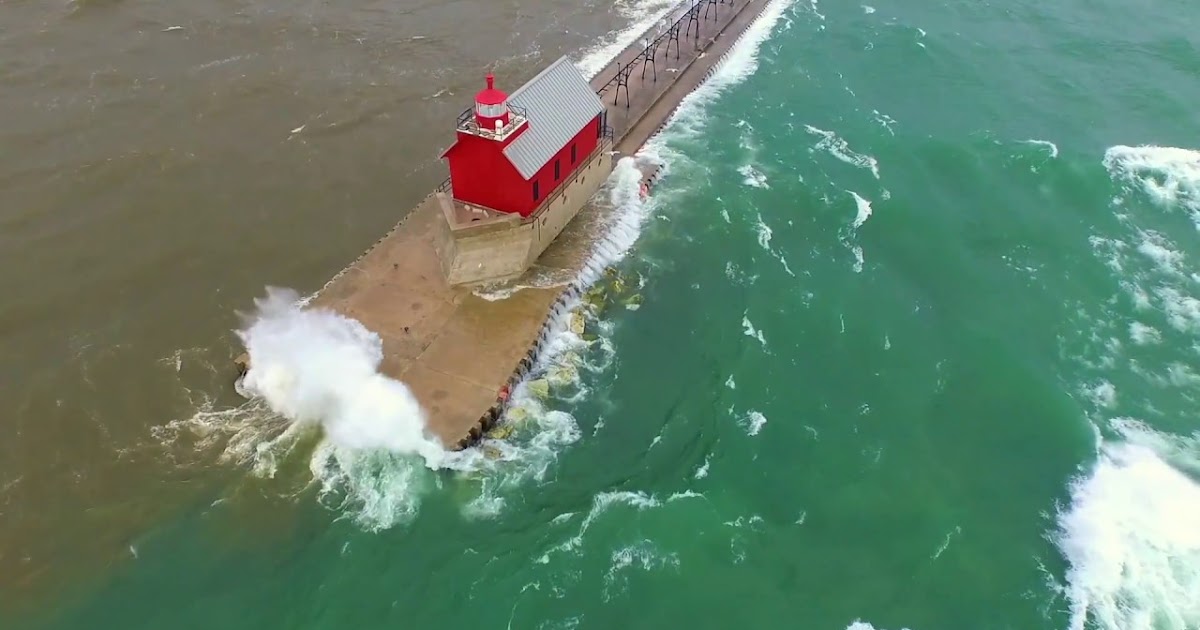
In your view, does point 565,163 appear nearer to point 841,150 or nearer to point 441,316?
point 441,316

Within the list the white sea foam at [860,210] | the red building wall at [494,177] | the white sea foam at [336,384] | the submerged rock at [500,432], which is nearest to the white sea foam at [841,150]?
the white sea foam at [860,210]

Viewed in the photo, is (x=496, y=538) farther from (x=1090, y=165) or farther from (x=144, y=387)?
(x=1090, y=165)

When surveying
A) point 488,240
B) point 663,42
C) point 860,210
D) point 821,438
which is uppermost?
point 663,42

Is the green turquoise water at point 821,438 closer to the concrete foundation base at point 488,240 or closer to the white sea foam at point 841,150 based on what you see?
the white sea foam at point 841,150

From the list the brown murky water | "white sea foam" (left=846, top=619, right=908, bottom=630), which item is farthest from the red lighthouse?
"white sea foam" (left=846, top=619, right=908, bottom=630)

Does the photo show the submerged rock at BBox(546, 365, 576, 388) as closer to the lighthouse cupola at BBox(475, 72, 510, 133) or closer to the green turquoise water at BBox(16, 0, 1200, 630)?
the green turquoise water at BBox(16, 0, 1200, 630)

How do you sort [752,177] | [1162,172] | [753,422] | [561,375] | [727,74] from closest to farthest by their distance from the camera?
[753,422] < [561,375] < [752,177] < [1162,172] < [727,74]

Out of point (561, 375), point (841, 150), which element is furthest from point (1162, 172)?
point (561, 375)
